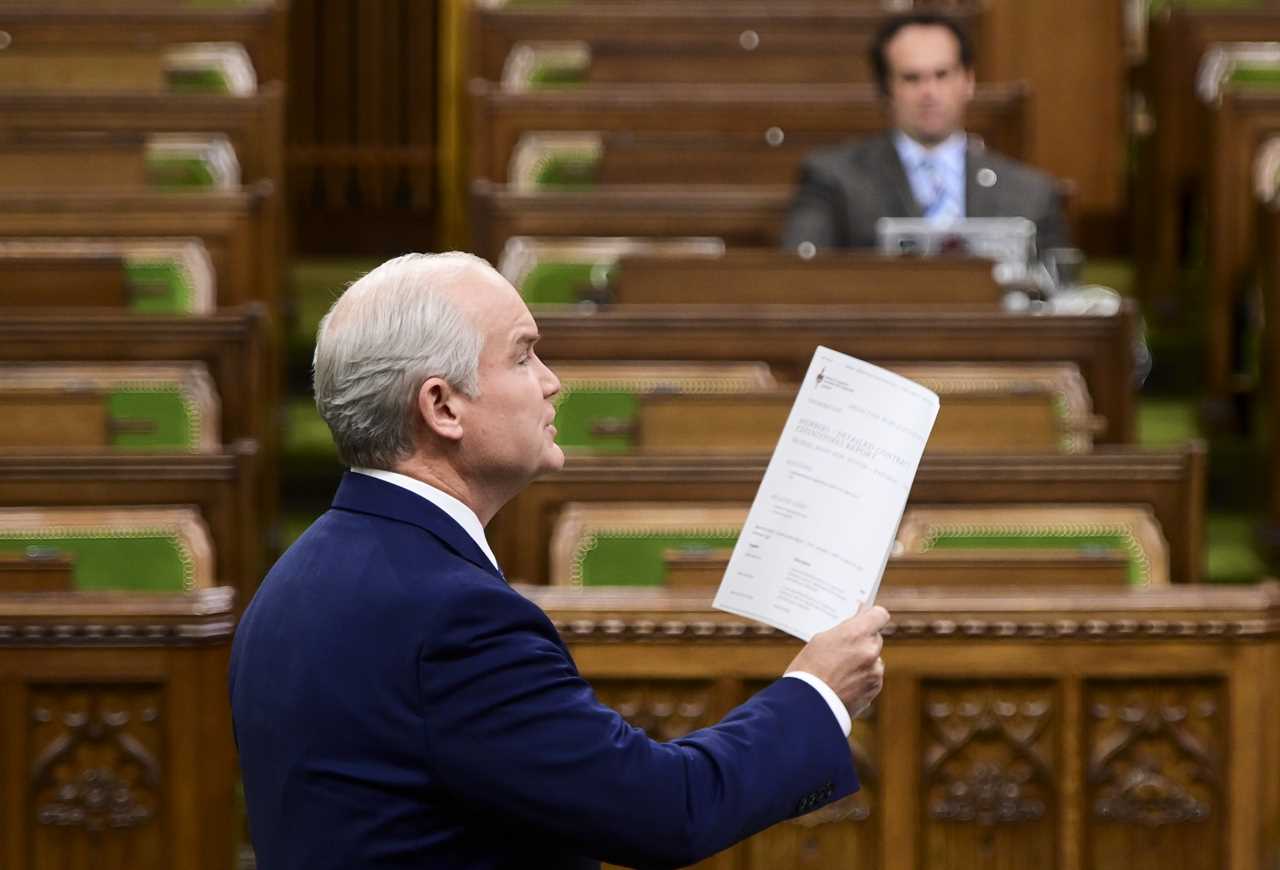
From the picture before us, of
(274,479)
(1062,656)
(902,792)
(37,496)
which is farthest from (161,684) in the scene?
(274,479)

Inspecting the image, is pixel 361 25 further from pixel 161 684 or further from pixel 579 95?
pixel 161 684

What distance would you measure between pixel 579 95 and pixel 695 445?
1.04 metres

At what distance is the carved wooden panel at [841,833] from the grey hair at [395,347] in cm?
71

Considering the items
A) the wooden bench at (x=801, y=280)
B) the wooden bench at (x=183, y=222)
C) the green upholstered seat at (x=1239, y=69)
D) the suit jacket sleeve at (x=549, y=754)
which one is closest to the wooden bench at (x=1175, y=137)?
the green upholstered seat at (x=1239, y=69)

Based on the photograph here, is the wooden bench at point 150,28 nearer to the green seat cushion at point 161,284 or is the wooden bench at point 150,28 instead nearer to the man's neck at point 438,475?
the green seat cushion at point 161,284

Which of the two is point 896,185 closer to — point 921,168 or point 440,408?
point 921,168

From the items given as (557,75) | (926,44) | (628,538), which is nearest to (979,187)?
(926,44)

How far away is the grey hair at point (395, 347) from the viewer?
35.2 inches

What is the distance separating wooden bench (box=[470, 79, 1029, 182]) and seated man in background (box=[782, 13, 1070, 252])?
0.74 feet

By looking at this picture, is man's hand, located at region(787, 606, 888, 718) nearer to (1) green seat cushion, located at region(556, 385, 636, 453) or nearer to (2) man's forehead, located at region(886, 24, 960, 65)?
(1) green seat cushion, located at region(556, 385, 636, 453)

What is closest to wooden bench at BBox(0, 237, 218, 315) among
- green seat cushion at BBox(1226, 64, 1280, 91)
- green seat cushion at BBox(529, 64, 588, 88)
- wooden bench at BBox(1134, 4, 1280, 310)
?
green seat cushion at BBox(529, 64, 588, 88)

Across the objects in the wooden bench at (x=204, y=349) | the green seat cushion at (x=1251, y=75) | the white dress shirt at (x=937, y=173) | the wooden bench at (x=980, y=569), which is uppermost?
the green seat cushion at (x=1251, y=75)

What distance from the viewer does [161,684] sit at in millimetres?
1542

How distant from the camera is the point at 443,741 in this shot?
85 centimetres
